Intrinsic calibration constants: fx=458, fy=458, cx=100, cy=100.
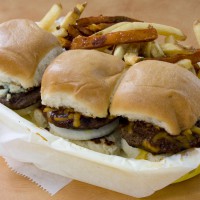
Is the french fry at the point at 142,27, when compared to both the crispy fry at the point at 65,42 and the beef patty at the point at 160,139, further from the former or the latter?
the beef patty at the point at 160,139

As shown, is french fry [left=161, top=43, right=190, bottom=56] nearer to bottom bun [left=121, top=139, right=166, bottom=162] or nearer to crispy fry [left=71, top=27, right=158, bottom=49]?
crispy fry [left=71, top=27, right=158, bottom=49]

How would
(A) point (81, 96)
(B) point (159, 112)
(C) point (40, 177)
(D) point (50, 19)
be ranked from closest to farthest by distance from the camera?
(B) point (159, 112) < (A) point (81, 96) < (C) point (40, 177) < (D) point (50, 19)

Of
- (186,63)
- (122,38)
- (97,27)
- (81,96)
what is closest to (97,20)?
(97,27)

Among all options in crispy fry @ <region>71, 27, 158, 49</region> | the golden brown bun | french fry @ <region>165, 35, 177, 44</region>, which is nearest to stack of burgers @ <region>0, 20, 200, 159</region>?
the golden brown bun

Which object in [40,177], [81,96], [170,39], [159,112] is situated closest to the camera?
[159,112]

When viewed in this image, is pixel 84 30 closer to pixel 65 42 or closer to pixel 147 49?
pixel 65 42

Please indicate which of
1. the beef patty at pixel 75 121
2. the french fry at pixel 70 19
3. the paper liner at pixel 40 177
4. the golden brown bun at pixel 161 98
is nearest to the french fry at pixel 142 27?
the french fry at pixel 70 19

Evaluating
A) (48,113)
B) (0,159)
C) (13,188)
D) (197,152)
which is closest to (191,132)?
(197,152)

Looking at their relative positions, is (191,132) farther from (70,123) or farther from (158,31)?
(158,31)
